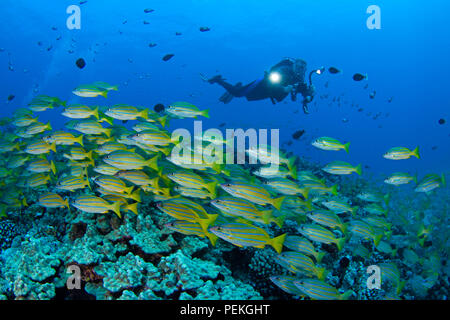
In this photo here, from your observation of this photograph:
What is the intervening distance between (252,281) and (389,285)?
338 cm

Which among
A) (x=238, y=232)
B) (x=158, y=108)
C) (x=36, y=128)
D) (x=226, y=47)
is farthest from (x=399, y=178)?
(x=226, y=47)

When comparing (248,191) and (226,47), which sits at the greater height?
(226,47)

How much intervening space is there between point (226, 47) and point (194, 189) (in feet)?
202

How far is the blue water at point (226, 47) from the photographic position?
4538 centimetres

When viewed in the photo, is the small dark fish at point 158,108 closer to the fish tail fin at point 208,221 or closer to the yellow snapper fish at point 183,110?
the yellow snapper fish at point 183,110

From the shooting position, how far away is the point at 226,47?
59.3 meters

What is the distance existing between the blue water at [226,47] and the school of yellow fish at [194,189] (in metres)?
14.4

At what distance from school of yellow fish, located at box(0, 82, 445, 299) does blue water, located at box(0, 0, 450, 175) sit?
14396 mm

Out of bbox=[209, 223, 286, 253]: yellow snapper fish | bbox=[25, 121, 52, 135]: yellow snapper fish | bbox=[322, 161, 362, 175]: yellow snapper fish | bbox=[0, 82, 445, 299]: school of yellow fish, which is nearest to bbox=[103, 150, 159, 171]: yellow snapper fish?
bbox=[0, 82, 445, 299]: school of yellow fish

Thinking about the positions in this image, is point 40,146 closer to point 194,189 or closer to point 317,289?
point 194,189

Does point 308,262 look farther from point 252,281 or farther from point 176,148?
point 176,148

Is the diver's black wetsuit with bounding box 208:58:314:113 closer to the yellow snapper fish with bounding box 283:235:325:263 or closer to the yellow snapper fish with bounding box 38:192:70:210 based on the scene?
the yellow snapper fish with bounding box 283:235:325:263

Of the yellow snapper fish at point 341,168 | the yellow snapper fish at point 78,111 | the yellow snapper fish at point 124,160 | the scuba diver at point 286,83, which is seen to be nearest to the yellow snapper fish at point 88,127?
the yellow snapper fish at point 78,111

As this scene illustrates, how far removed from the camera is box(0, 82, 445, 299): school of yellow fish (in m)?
3.47
